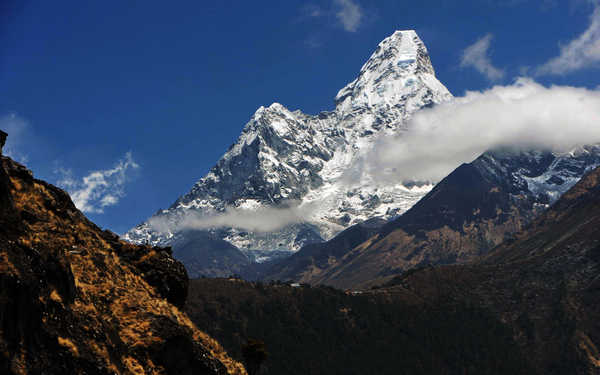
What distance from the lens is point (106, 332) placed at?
29672 mm

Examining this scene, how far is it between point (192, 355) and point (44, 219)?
1103 centimetres

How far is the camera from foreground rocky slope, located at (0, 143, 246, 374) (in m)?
24.2

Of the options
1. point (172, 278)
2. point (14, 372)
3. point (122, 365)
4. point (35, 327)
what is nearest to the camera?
point (14, 372)

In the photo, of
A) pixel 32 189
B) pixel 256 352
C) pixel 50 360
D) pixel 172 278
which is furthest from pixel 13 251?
pixel 256 352

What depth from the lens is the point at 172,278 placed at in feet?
135

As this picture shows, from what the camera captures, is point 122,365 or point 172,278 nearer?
point 122,365

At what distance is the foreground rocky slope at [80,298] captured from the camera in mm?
24203

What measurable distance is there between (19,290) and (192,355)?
12.4 meters

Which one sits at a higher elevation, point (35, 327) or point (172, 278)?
point (172, 278)

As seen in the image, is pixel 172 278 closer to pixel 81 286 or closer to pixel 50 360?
pixel 81 286

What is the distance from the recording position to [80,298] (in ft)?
99.0

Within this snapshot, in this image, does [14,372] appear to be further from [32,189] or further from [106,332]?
[32,189]

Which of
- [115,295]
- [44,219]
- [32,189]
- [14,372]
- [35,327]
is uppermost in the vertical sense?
[32,189]

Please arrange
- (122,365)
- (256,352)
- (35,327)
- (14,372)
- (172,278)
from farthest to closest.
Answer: (256,352)
(172,278)
(122,365)
(35,327)
(14,372)
